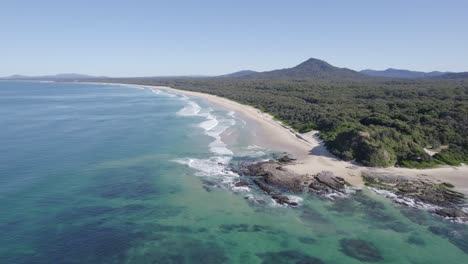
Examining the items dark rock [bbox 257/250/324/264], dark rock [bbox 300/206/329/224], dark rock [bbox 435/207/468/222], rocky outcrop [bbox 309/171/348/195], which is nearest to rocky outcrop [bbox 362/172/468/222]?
dark rock [bbox 435/207/468/222]

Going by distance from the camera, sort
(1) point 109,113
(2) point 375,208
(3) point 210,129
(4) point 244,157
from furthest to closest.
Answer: (1) point 109,113
(3) point 210,129
(4) point 244,157
(2) point 375,208

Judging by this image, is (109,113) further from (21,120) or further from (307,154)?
(307,154)

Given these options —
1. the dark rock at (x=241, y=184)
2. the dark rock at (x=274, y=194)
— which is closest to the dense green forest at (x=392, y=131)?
the dark rock at (x=274, y=194)

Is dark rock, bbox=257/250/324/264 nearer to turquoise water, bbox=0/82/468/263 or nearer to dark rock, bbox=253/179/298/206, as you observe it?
turquoise water, bbox=0/82/468/263

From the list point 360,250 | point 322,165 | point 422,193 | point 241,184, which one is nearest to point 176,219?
point 241,184

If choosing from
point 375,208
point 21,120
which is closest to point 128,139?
point 21,120

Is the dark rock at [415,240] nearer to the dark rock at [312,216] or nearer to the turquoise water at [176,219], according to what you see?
the turquoise water at [176,219]

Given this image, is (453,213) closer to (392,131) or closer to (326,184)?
(326,184)
